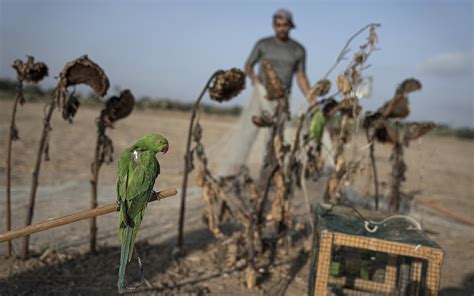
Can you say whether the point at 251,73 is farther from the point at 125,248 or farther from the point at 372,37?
the point at 125,248

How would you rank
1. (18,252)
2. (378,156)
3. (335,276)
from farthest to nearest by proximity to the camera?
(378,156) < (18,252) < (335,276)

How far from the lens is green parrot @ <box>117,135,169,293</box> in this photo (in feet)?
8.18

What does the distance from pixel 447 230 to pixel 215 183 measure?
3705 millimetres

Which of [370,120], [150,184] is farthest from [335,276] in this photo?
[150,184]

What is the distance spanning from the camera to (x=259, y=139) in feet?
20.5

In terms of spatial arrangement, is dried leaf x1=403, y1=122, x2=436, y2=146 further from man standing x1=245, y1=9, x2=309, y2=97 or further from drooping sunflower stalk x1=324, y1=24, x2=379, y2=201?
man standing x1=245, y1=9, x2=309, y2=97

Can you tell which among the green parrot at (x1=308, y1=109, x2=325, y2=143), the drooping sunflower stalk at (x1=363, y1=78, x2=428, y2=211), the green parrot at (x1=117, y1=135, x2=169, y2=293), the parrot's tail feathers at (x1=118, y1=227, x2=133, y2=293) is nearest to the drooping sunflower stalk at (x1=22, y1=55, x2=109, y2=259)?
the green parrot at (x1=117, y1=135, x2=169, y2=293)

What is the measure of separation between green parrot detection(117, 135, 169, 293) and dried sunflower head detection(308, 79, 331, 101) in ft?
6.22

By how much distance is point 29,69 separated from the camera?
3.72m

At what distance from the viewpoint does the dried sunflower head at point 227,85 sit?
12.7 feet

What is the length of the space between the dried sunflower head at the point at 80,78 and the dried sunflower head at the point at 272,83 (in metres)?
1.41

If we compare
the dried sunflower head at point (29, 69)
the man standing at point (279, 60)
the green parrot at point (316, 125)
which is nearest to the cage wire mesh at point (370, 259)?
the green parrot at point (316, 125)

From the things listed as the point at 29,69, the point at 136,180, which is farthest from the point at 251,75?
the point at 136,180

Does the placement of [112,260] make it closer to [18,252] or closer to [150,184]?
[18,252]
